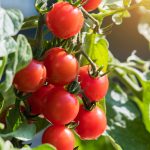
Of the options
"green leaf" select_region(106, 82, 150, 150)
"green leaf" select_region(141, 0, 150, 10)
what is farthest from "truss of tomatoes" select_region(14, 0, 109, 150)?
"green leaf" select_region(106, 82, 150, 150)

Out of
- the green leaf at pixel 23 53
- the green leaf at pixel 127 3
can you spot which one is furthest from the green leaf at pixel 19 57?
the green leaf at pixel 127 3

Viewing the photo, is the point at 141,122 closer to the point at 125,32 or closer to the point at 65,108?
the point at 65,108

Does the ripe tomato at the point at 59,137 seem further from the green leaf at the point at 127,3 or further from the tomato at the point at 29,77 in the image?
the green leaf at the point at 127,3

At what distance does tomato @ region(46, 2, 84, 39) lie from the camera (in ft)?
1.60

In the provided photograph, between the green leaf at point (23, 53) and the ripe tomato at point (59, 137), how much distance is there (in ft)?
0.34

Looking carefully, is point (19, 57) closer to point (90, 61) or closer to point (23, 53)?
point (23, 53)

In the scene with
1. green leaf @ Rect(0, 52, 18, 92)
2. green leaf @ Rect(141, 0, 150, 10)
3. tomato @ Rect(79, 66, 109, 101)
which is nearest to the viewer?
green leaf @ Rect(0, 52, 18, 92)

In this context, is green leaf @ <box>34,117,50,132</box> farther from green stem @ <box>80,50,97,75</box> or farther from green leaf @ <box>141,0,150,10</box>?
green leaf @ <box>141,0,150,10</box>

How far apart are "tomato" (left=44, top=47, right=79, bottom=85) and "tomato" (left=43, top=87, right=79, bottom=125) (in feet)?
0.05

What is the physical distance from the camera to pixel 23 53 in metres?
0.44

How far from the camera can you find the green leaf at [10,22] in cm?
45

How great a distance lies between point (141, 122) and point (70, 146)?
15.0 inches

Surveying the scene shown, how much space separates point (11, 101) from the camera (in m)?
0.52

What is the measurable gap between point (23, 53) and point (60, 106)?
10 cm
